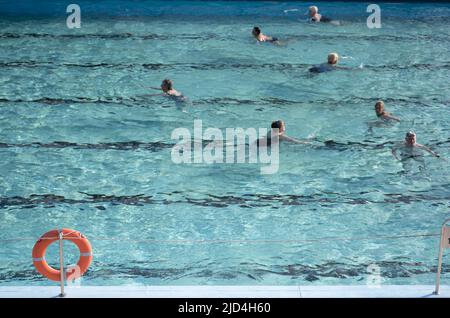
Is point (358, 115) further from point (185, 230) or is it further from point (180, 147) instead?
point (185, 230)

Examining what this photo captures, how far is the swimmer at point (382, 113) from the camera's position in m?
8.08

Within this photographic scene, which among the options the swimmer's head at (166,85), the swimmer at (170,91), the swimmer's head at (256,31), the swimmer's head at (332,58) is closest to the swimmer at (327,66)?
the swimmer's head at (332,58)

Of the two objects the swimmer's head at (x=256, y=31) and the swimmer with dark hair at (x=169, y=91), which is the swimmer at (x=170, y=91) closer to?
the swimmer with dark hair at (x=169, y=91)

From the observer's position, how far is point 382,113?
812 centimetres

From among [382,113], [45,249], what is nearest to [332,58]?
[382,113]

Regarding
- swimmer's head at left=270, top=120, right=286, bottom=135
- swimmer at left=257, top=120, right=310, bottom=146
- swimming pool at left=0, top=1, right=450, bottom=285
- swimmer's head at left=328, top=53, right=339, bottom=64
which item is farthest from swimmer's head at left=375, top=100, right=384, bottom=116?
swimmer's head at left=328, top=53, right=339, bottom=64

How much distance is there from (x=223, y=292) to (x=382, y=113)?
398cm

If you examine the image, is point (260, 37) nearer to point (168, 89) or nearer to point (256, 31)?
point (256, 31)

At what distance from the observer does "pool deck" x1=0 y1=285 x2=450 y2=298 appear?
15.3 feet

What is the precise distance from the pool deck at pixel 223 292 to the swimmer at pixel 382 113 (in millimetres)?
3529

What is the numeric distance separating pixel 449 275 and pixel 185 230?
2027 mm

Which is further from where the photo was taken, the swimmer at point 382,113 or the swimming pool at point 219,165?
the swimmer at point 382,113

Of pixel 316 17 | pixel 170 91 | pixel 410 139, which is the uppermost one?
pixel 316 17
